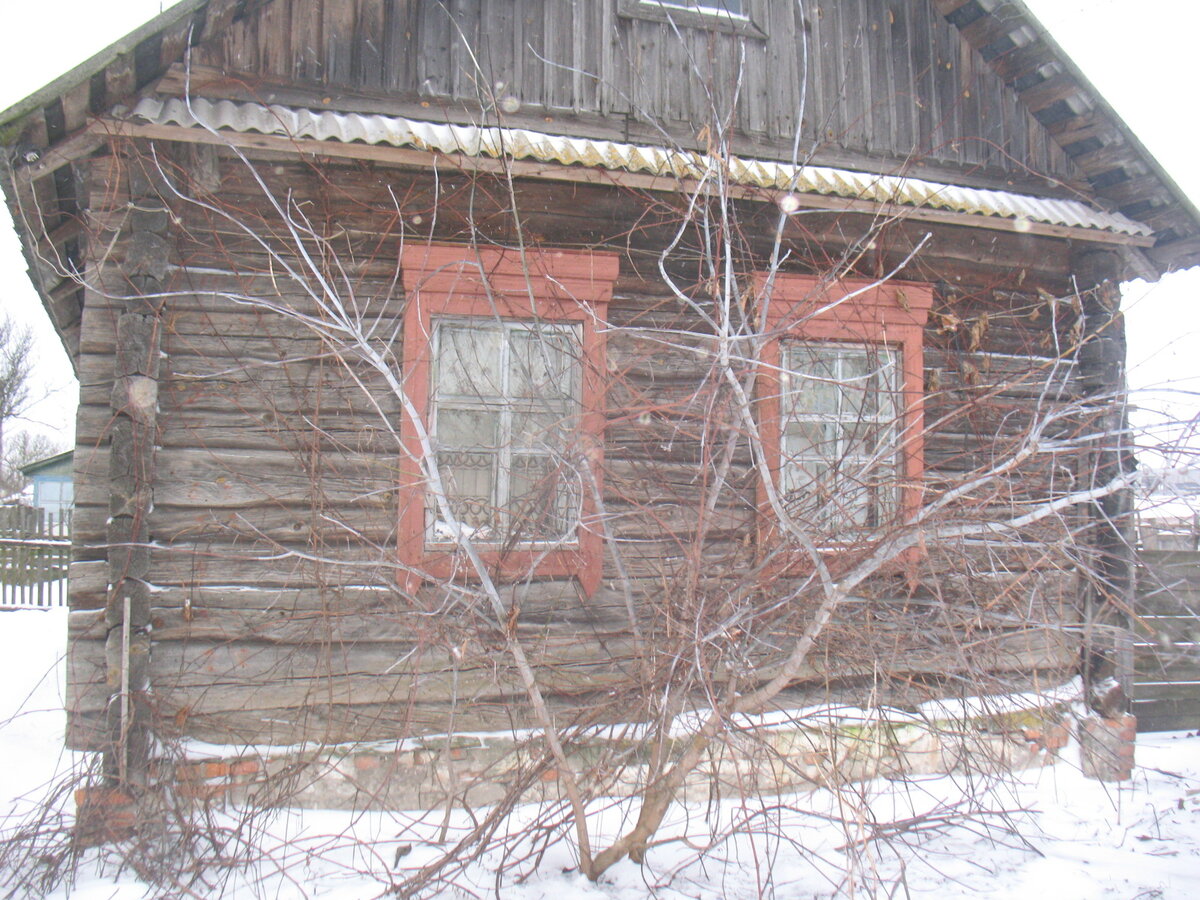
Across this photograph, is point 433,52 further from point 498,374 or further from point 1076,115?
point 1076,115

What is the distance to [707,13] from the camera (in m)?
5.14

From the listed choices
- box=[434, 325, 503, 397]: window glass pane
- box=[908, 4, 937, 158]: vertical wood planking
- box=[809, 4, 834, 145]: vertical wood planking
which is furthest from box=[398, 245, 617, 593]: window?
box=[908, 4, 937, 158]: vertical wood planking

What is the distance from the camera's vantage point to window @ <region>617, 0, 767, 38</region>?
4922 mm

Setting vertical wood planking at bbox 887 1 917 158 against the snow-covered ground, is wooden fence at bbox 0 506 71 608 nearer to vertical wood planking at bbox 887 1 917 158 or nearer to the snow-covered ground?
the snow-covered ground

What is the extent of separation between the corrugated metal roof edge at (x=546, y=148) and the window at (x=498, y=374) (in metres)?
0.55

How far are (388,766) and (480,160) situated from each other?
10.0 ft

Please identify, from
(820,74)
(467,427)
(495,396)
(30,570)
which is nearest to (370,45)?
(495,396)

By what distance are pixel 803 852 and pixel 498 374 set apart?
108 inches

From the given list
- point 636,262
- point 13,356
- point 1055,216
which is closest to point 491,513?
point 636,262

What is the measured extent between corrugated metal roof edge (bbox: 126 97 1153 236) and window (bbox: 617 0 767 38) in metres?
0.94

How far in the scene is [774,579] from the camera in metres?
2.99

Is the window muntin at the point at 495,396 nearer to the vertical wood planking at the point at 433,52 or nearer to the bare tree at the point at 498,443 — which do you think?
the bare tree at the point at 498,443

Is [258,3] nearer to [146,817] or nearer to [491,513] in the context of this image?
[491,513]

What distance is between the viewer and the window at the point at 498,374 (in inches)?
165
